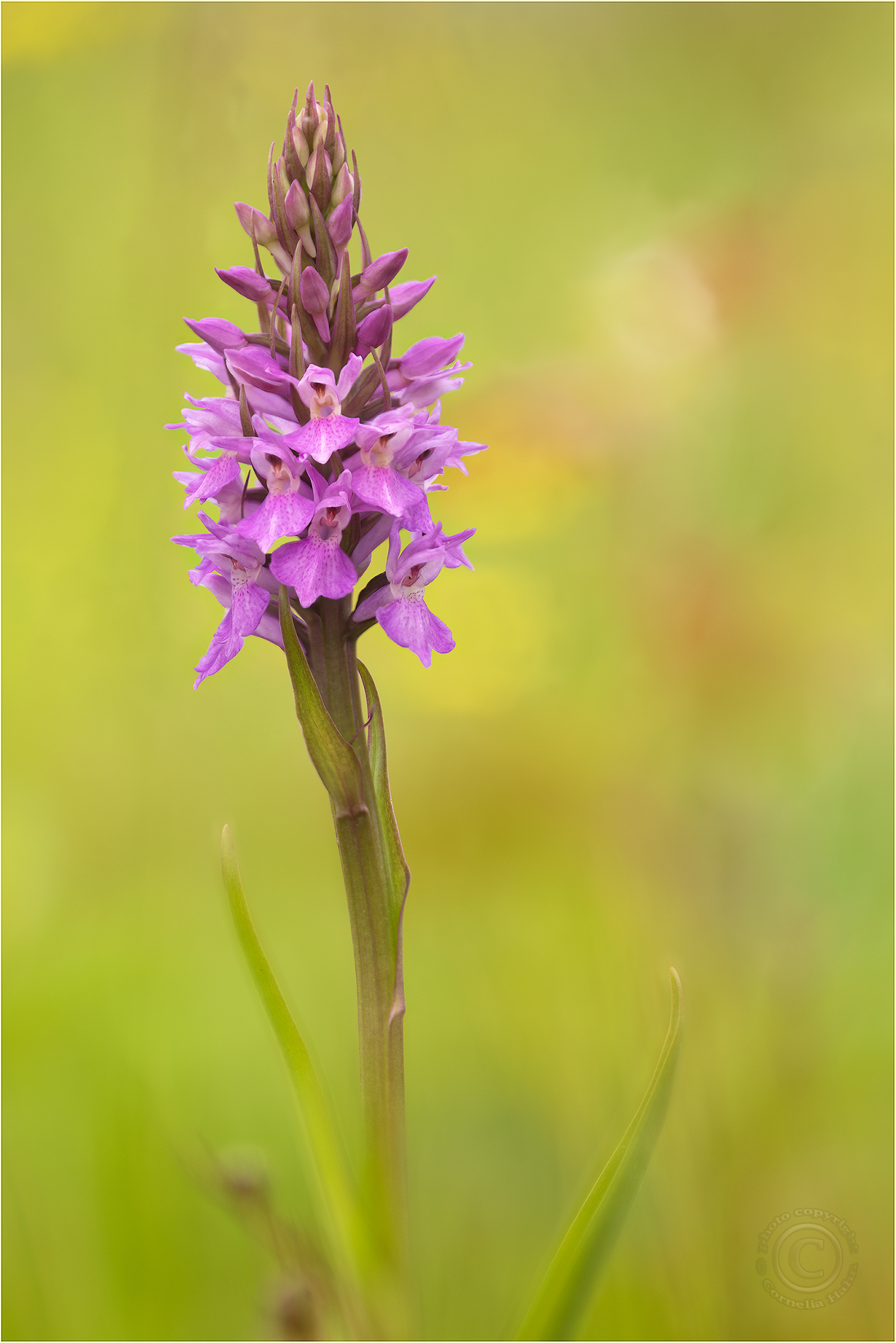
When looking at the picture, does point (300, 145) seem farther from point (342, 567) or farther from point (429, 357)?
point (342, 567)

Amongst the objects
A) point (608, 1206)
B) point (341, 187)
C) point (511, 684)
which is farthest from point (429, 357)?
point (511, 684)

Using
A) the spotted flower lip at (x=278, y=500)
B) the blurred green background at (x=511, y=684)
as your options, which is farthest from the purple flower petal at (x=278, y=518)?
the blurred green background at (x=511, y=684)

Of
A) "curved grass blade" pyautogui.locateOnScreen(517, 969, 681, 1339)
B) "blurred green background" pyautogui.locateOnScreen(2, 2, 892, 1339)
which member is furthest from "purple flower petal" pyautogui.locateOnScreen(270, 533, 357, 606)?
"blurred green background" pyautogui.locateOnScreen(2, 2, 892, 1339)

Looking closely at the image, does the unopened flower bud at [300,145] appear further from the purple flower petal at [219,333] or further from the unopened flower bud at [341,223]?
the purple flower petal at [219,333]

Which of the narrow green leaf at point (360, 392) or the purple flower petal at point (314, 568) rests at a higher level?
the narrow green leaf at point (360, 392)

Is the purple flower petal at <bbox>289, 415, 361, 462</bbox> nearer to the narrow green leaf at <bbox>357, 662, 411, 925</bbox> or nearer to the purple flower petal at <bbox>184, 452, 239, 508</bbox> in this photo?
the purple flower petal at <bbox>184, 452, 239, 508</bbox>

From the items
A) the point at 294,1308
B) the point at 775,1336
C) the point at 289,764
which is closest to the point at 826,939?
the point at 775,1336

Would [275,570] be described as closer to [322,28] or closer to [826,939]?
[826,939]
